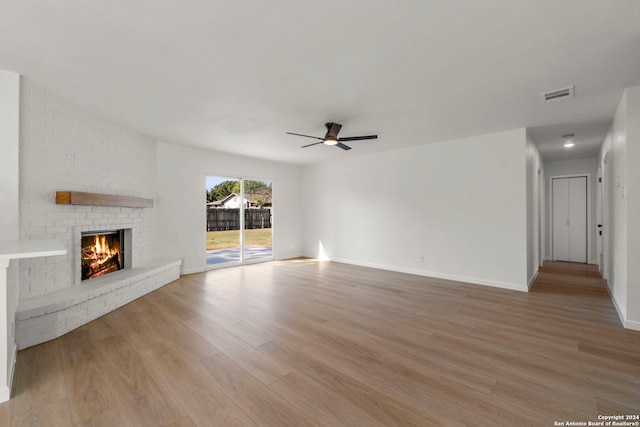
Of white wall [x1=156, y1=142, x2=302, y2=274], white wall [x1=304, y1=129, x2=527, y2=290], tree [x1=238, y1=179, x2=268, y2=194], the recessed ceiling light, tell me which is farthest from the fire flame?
the recessed ceiling light

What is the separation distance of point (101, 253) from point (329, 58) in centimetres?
421

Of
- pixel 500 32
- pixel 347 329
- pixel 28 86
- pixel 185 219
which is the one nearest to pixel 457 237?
pixel 347 329

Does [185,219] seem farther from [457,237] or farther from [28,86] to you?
[457,237]

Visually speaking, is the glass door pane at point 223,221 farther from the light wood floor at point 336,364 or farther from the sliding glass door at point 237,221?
the light wood floor at point 336,364

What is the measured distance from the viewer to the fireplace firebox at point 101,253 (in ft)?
12.2

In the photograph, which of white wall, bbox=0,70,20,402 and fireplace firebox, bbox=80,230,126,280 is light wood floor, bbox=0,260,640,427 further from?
white wall, bbox=0,70,20,402

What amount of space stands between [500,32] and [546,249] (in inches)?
289

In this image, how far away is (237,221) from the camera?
258 inches

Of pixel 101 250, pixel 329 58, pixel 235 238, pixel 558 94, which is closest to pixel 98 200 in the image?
pixel 101 250

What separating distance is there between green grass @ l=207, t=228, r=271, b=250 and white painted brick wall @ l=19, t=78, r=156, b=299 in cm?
175

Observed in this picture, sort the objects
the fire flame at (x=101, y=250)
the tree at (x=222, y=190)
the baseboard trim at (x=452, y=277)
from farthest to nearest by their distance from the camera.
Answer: the tree at (x=222, y=190) < the baseboard trim at (x=452, y=277) < the fire flame at (x=101, y=250)

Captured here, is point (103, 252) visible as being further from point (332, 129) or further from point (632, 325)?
point (632, 325)

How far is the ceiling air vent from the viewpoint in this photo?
2.98 m

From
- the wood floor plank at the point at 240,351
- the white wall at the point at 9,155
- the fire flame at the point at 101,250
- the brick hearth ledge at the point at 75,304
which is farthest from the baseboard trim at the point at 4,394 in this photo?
Answer: the fire flame at the point at 101,250
